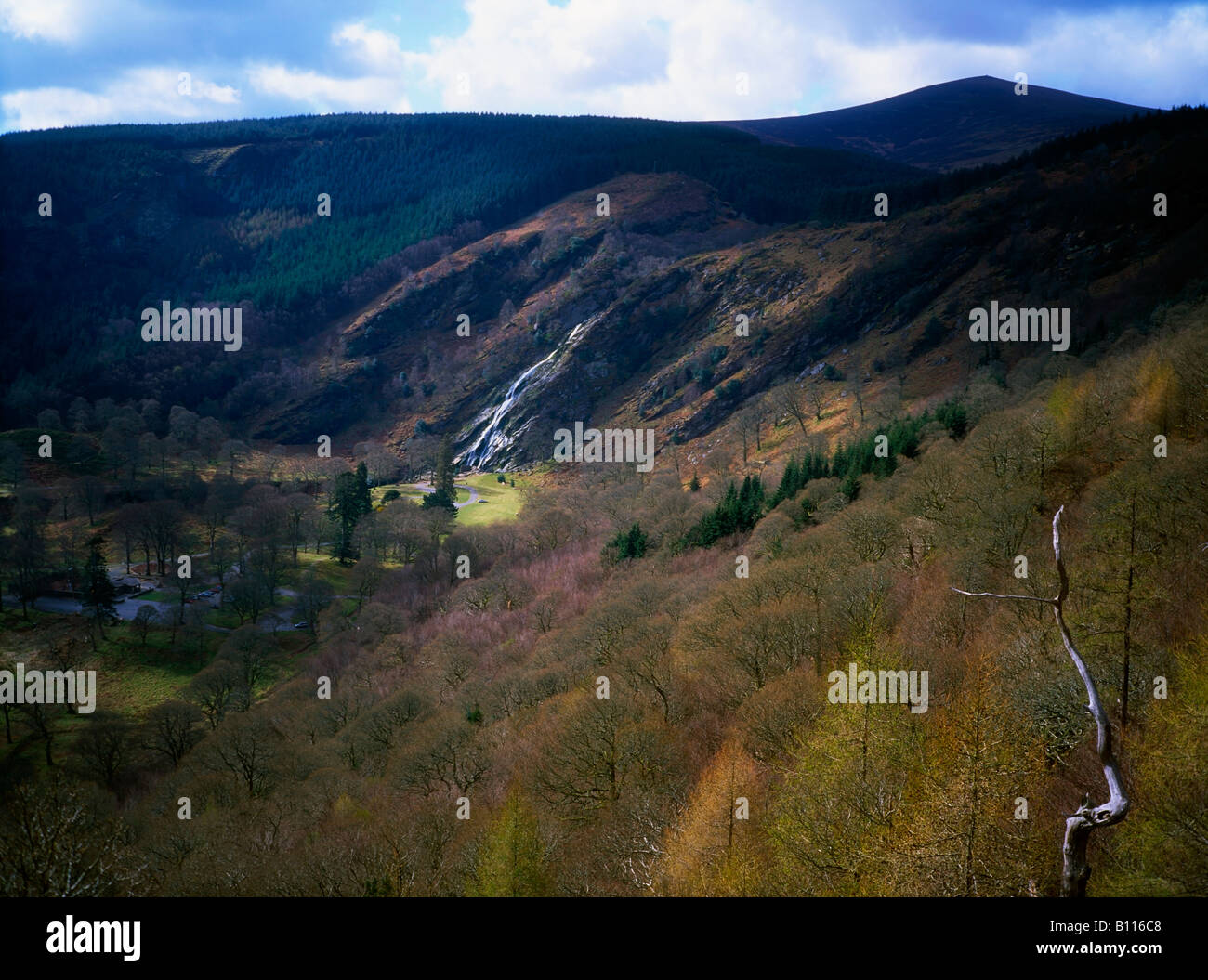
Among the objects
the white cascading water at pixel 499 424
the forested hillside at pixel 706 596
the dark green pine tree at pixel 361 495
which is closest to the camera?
the forested hillside at pixel 706 596

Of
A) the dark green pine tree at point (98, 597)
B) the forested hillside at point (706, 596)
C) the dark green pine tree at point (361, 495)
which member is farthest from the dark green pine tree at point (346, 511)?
Result: the dark green pine tree at point (98, 597)

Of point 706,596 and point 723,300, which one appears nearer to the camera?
point 706,596

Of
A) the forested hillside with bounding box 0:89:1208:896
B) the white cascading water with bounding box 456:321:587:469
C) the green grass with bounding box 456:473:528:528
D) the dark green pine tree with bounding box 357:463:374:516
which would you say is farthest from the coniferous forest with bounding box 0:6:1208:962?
the green grass with bounding box 456:473:528:528

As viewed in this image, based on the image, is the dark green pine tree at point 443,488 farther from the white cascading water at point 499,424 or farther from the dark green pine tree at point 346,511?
the white cascading water at point 499,424

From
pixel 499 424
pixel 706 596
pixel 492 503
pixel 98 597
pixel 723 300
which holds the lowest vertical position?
pixel 98 597

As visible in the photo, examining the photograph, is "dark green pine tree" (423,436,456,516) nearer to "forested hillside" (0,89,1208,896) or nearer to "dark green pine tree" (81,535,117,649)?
"forested hillside" (0,89,1208,896)

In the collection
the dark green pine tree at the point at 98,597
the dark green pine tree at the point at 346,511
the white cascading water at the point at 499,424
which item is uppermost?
the white cascading water at the point at 499,424

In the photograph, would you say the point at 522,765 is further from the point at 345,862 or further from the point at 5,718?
the point at 5,718

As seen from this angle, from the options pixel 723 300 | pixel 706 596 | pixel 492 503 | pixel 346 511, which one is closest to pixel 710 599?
pixel 706 596

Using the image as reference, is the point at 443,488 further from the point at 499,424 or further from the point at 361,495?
the point at 499,424
